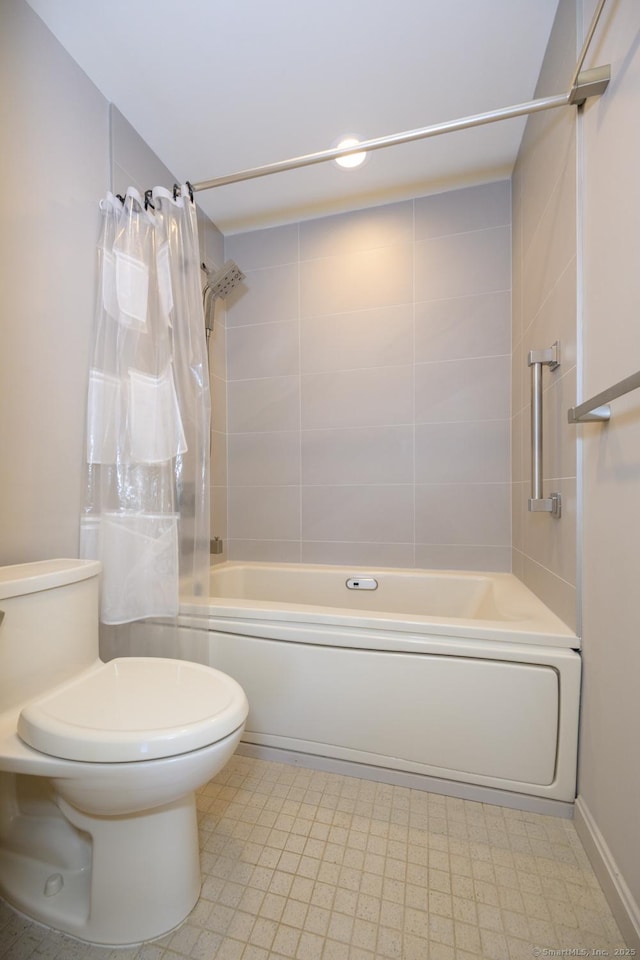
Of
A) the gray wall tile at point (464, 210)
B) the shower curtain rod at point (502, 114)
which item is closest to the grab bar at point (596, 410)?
the shower curtain rod at point (502, 114)

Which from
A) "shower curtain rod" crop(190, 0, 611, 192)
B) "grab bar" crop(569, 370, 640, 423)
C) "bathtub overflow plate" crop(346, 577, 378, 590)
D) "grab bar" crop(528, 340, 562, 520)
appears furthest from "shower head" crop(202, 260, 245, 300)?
"grab bar" crop(569, 370, 640, 423)

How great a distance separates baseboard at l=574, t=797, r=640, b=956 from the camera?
793 millimetres

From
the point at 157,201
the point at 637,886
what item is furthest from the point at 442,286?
the point at 637,886

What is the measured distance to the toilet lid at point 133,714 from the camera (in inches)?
29.3

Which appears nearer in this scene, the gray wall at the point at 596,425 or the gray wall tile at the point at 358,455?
the gray wall at the point at 596,425

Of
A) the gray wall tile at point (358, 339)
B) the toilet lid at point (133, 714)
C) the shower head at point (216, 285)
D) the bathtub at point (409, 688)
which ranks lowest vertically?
the bathtub at point (409, 688)

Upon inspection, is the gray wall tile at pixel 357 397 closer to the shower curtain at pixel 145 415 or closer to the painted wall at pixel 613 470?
the shower curtain at pixel 145 415

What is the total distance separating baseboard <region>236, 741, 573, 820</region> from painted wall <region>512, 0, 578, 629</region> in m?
0.53

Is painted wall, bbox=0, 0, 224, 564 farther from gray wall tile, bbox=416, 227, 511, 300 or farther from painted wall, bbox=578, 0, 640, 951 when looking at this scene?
painted wall, bbox=578, 0, 640, 951

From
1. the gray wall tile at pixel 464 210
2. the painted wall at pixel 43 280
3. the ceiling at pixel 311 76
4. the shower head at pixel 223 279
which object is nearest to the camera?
the painted wall at pixel 43 280

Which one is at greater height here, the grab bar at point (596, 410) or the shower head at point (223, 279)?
the shower head at point (223, 279)

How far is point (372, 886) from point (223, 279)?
2.34 m

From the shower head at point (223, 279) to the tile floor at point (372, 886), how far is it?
6.96 feet

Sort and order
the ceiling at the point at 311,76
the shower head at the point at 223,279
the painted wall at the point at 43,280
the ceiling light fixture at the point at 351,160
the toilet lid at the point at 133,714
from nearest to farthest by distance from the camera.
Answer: the toilet lid at the point at 133,714 < the painted wall at the point at 43,280 < the ceiling at the point at 311,76 < the ceiling light fixture at the point at 351,160 < the shower head at the point at 223,279
